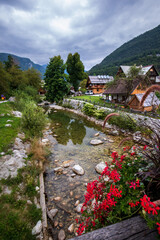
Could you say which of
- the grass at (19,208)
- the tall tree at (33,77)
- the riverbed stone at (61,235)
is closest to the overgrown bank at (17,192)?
the grass at (19,208)

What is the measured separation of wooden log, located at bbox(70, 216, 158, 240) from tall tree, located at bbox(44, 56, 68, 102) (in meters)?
29.3

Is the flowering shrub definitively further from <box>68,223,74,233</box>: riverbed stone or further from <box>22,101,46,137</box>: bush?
<box>22,101,46,137</box>: bush

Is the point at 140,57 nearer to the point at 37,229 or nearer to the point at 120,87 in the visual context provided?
the point at 120,87

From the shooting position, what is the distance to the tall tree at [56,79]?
2839 cm

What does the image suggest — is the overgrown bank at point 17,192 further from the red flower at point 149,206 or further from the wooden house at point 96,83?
the wooden house at point 96,83

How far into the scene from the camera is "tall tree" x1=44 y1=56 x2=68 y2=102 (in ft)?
93.1

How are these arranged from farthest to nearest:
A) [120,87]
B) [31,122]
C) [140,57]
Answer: [140,57] → [120,87] → [31,122]

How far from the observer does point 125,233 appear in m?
1.19

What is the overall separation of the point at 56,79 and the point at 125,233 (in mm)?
30048

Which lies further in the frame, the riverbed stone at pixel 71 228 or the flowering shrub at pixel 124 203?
the riverbed stone at pixel 71 228

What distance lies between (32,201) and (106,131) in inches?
386

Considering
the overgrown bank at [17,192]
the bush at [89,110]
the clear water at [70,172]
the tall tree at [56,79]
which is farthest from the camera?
the tall tree at [56,79]

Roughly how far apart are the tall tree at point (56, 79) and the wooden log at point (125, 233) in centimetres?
2934

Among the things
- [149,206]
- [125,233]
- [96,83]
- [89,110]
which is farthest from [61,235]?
[96,83]
